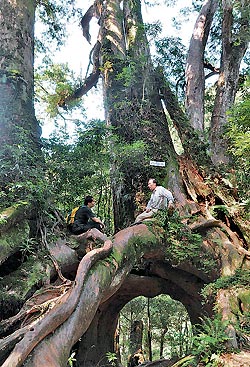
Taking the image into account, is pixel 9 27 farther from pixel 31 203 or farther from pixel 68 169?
pixel 31 203

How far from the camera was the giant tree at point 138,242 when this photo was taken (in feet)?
13.8

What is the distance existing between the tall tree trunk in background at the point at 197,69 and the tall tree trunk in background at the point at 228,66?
0.47m

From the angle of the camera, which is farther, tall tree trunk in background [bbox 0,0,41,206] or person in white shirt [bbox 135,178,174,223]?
person in white shirt [bbox 135,178,174,223]

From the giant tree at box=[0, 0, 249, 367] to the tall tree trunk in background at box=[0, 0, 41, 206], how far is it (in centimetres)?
105

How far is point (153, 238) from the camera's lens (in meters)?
6.62

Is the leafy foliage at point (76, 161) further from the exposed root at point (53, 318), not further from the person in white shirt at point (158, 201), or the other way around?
the exposed root at point (53, 318)

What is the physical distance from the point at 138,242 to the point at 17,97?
330 cm

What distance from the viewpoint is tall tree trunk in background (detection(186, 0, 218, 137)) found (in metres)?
11.1

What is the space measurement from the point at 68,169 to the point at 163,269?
3.14m

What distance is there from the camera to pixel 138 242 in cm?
639

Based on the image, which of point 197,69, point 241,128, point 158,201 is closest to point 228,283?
point 158,201

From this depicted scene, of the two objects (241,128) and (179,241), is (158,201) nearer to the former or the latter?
(179,241)

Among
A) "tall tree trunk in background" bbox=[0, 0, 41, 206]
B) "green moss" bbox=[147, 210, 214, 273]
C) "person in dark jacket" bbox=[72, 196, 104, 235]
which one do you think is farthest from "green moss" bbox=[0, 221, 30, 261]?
"green moss" bbox=[147, 210, 214, 273]

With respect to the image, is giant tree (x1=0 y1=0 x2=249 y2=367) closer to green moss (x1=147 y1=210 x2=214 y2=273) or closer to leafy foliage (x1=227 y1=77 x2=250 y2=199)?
green moss (x1=147 y1=210 x2=214 y2=273)
